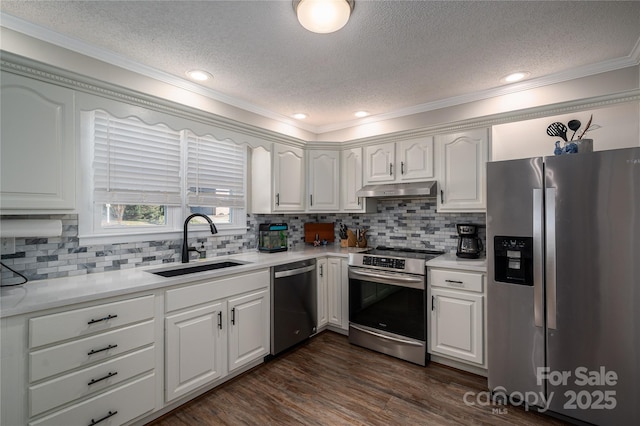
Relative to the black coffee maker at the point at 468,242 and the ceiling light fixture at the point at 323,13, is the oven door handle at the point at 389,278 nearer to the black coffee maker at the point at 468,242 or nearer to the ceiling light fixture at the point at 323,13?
the black coffee maker at the point at 468,242

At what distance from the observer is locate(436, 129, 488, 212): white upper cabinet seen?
259cm

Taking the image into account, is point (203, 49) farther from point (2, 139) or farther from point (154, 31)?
point (2, 139)

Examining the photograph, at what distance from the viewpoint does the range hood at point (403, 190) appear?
277 cm

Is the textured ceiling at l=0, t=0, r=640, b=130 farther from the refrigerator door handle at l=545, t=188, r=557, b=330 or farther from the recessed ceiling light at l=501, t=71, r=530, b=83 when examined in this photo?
the refrigerator door handle at l=545, t=188, r=557, b=330

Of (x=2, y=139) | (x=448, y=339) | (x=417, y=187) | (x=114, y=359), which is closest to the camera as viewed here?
(x=2, y=139)

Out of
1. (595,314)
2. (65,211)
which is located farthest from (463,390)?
(65,211)

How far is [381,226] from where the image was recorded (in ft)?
11.5

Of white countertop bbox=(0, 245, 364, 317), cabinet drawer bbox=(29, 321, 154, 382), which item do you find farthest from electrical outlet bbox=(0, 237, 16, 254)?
cabinet drawer bbox=(29, 321, 154, 382)

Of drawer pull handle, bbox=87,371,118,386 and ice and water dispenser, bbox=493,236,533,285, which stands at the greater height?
ice and water dispenser, bbox=493,236,533,285

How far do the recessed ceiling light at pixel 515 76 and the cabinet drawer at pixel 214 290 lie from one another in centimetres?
269

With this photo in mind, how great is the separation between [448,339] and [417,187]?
1.40 metres

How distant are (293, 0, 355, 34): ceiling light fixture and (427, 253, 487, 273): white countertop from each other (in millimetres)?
1964

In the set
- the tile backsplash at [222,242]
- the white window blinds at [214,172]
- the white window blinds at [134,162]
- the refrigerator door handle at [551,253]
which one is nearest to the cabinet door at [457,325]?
the refrigerator door handle at [551,253]

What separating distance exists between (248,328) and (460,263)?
6.10ft
